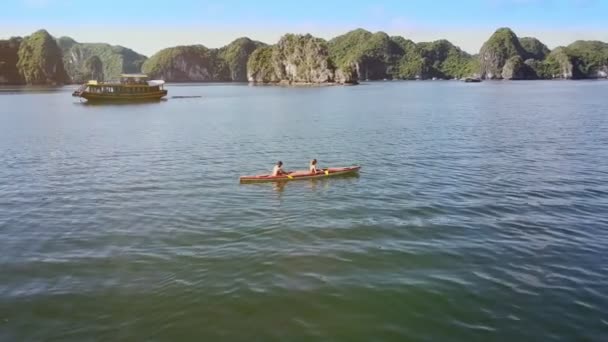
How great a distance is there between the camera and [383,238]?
1997cm

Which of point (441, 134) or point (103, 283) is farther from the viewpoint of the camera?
point (441, 134)

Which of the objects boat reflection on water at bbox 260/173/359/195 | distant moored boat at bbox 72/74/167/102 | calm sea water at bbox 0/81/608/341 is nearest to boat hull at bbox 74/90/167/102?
distant moored boat at bbox 72/74/167/102

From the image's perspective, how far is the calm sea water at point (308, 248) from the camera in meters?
13.5

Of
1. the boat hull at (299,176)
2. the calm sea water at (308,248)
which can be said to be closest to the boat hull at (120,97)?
the calm sea water at (308,248)

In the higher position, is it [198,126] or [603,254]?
[198,126]

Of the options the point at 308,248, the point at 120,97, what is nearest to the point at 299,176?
the point at 308,248

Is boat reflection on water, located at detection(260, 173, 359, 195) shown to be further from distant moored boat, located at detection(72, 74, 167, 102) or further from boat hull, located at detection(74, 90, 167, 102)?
distant moored boat, located at detection(72, 74, 167, 102)

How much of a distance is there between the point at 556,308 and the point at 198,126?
188 feet

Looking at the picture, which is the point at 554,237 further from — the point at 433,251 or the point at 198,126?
the point at 198,126

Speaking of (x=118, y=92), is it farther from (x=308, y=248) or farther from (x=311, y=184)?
(x=308, y=248)

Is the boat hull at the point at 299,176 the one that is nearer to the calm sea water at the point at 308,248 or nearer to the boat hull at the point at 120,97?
the calm sea water at the point at 308,248

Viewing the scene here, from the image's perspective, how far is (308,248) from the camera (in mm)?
18891

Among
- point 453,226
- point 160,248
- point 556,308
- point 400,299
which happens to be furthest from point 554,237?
point 160,248

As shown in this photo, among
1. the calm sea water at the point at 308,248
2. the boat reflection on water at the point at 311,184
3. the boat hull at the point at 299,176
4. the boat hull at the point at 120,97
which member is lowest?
the calm sea water at the point at 308,248
